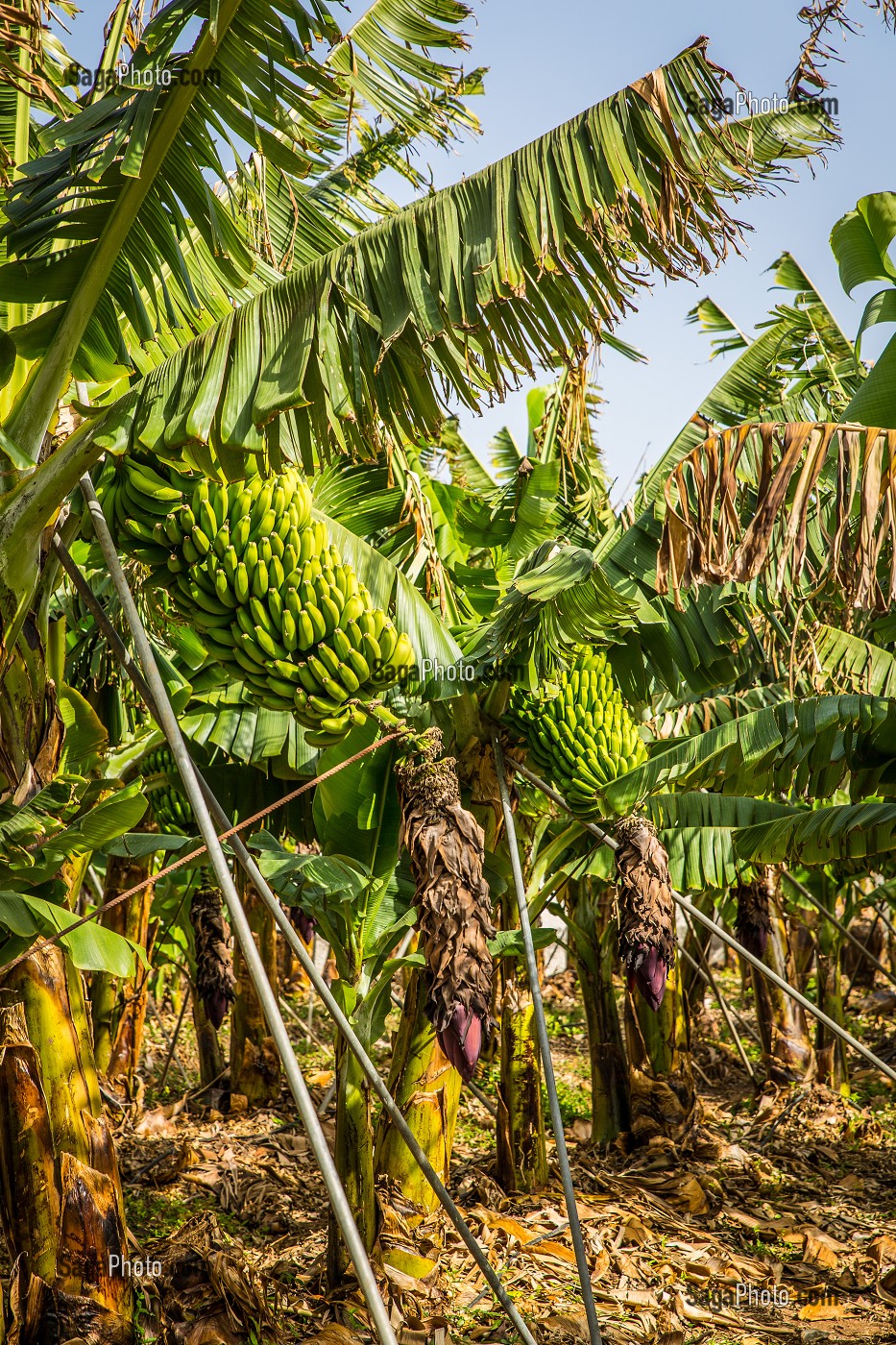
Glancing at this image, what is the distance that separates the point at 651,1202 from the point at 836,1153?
6.01 feet

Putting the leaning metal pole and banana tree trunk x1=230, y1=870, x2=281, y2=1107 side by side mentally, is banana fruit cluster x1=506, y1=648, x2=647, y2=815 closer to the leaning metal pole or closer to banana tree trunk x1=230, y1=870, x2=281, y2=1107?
the leaning metal pole

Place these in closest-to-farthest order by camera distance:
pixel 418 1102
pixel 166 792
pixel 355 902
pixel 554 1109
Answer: pixel 554 1109 < pixel 355 902 < pixel 418 1102 < pixel 166 792

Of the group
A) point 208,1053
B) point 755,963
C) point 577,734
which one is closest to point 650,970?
point 755,963

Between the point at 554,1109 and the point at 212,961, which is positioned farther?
the point at 212,961

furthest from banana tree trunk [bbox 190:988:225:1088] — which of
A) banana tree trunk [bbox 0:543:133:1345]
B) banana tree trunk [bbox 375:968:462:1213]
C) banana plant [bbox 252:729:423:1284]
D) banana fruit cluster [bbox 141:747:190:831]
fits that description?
banana tree trunk [bbox 0:543:133:1345]

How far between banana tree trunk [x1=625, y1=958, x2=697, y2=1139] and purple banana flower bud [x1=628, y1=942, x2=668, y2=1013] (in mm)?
2638

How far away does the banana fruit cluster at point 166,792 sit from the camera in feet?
12.6

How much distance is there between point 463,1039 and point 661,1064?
4468 mm

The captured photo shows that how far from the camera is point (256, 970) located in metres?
1.61

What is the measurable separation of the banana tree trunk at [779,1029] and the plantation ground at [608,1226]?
33 centimetres

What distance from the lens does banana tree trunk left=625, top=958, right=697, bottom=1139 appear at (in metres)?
5.68

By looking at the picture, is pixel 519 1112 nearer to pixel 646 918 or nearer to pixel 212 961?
pixel 212 961

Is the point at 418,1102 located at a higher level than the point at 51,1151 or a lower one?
lower

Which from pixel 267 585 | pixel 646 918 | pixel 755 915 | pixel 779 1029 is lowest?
pixel 779 1029
